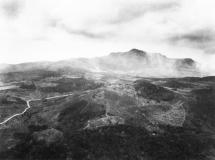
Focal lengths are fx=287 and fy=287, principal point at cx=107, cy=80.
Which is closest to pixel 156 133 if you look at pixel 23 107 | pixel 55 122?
pixel 55 122

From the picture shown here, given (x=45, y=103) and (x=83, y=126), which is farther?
(x=45, y=103)

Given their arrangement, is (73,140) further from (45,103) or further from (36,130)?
(45,103)

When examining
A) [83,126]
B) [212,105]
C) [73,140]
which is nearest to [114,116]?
[83,126]

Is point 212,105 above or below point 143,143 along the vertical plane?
above

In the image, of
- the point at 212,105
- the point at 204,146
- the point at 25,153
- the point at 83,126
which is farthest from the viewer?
the point at 212,105

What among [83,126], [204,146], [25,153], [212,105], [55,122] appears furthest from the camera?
[212,105]

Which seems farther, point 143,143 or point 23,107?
point 23,107

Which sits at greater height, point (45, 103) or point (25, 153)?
point (45, 103)

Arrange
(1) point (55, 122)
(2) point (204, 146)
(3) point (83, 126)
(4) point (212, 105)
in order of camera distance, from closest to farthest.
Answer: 1. (2) point (204, 146)
2. (3) point (83, 126)
3. (1) point (55, 122)
4. (4) point (212, 105)

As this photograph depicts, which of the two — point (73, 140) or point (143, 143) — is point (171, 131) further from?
point (73, 140)
